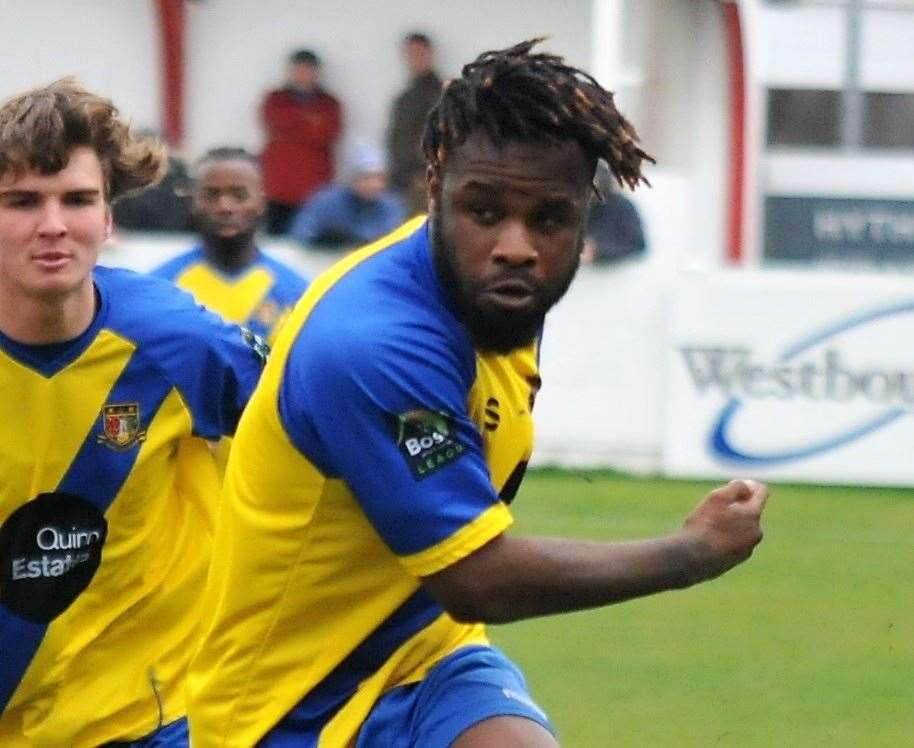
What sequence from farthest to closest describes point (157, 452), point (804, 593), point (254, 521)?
point (804, 593)
point (157, 452)
point (254, 521)

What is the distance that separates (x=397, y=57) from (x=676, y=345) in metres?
5.54

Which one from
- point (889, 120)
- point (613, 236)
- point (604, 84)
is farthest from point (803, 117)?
point (613, 236)

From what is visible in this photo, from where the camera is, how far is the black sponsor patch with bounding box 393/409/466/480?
3580 mm

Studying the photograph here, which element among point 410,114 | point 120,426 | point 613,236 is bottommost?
point 613,236

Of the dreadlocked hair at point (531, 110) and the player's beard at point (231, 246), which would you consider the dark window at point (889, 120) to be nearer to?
the player's beard at point (231, 246)

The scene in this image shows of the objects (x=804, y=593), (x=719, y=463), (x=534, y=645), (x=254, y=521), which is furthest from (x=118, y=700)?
(x=719, y=463)

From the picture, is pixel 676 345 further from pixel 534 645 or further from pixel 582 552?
pixel 582 552

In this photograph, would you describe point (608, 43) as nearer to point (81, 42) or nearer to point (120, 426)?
point (81, 42)

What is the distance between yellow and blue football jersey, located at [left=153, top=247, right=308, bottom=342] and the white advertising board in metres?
3.53

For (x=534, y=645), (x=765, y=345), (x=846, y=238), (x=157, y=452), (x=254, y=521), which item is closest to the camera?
(x=254, y=521)

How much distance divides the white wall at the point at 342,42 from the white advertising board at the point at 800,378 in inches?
196

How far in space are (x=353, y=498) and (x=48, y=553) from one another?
1015 millimetres

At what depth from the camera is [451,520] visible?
3.60m

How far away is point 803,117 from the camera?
54.1 ft
